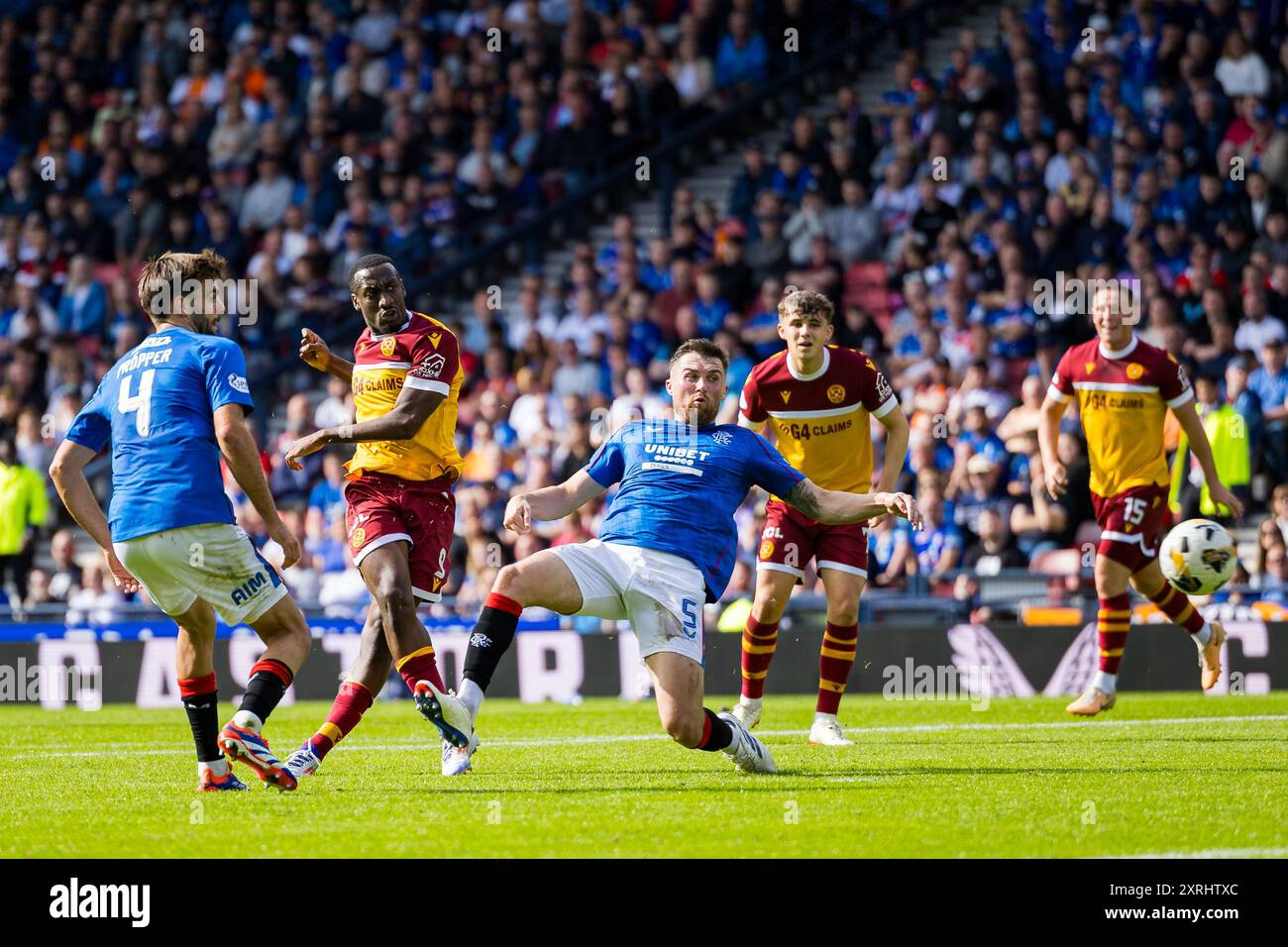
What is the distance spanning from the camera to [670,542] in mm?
8117

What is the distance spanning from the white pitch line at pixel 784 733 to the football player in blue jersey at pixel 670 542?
2270mm

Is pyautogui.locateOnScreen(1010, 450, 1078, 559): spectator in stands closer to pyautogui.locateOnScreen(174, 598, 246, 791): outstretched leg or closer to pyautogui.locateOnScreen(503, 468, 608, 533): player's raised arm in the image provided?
pyautogui.locateOnScreen(503, 468, 608, 533): player's raised arm

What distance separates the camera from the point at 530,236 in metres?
22.4

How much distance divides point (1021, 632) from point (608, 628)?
3.64 meters

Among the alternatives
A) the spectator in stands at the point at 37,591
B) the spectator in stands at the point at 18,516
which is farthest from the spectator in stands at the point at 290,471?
the spectator in stands at the point at 37,591

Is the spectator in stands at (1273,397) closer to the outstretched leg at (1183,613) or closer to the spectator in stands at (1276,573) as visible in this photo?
the spectator in stands at (1276,573)

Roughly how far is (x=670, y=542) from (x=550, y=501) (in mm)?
587

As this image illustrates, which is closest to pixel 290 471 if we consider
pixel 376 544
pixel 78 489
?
pixel 376 544

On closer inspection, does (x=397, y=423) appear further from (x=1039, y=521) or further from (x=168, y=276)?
(x=1039, y=521)

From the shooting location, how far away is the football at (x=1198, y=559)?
11.4m

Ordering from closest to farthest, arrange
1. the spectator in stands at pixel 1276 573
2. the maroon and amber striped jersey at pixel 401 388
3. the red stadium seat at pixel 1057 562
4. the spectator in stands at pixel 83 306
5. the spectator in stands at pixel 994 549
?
1. the maroon and amber striped jersey at pixel 401 388
2. the spectator in stands at pixel 1276 573
3. the red stadium seat at pixel 1057 562
4. the spectator in stands at pixel 994 549
5. the spectator in stands at pixel 83 306

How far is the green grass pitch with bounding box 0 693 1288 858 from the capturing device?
20.2 feet
